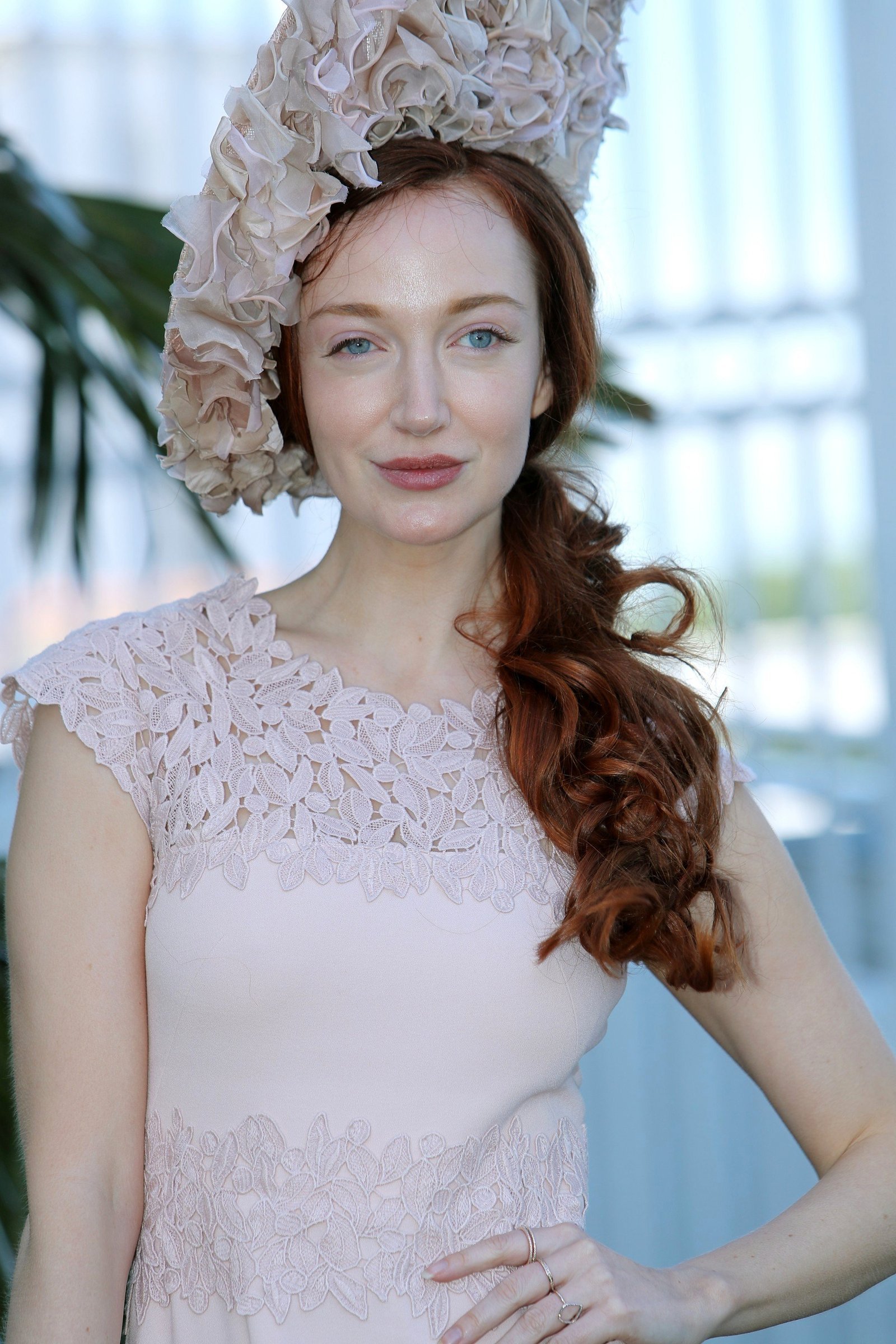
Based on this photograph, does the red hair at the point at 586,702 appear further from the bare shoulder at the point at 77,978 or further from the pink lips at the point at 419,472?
the bare shoulder at the point at 77,978

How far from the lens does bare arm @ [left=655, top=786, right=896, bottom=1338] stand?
1.40 meters

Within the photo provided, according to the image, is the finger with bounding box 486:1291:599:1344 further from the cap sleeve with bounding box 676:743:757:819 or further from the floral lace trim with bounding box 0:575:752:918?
the cap sleeve with bounding box 676:743:757:819

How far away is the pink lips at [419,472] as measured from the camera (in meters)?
1.34

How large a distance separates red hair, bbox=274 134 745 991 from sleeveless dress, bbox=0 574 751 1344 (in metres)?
0.06

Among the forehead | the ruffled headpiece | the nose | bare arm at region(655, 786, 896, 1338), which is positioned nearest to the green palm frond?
the ruffled headpiece

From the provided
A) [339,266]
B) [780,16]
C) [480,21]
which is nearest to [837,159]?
[780,16]

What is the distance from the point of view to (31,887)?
1.24 m

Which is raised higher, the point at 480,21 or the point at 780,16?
the point at 780,16

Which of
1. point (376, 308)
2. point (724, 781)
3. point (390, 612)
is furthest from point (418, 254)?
point (724, 781)

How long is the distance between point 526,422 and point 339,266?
0.24 meters

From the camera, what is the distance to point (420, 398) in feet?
4.26

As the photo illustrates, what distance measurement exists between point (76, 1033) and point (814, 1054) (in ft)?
2.47

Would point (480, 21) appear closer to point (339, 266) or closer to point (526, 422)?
point (339, 266)

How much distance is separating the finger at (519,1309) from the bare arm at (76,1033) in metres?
0.31
